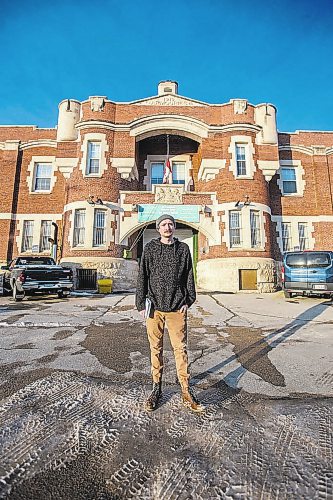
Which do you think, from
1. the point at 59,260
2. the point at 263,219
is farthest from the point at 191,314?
the point at 59,260

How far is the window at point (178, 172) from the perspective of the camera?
1898 cm

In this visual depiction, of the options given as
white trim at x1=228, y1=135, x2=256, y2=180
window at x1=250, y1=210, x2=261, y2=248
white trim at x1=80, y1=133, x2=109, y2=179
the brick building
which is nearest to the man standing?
the brick building

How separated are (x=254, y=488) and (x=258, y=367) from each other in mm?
2295

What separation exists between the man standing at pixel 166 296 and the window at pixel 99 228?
13.4 m

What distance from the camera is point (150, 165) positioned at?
755 inches

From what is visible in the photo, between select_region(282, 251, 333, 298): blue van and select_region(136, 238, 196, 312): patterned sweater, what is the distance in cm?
988

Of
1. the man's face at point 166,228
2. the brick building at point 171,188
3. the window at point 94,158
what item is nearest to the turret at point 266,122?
the brick building at point 171,188

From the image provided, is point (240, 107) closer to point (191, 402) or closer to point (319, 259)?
point (319, 259)

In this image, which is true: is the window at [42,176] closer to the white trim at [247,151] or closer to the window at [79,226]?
the window at [79,226]

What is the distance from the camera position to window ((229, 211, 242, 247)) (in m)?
16.1

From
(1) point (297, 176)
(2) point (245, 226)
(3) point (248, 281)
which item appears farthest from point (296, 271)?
(1) point (297, 176)

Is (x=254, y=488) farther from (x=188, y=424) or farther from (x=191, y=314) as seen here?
(x=191, y=314)

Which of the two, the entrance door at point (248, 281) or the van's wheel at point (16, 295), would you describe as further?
the entrance door at point (248, 281)

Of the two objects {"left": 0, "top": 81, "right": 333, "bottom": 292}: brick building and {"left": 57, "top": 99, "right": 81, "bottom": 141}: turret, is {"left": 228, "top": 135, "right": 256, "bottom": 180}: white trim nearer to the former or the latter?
{"left": 0, "top": 81, "right": 333, "bottom": 292}: brick building
